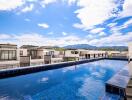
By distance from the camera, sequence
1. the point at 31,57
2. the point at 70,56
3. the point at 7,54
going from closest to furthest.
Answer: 1. the point at 7,54
2. the point at 31,57
3. the point at 70,56

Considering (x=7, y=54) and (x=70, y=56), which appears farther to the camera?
(x=70, y=56)

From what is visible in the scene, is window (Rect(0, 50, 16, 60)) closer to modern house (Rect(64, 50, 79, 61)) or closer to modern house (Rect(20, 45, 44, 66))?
modern house (Rect(20, 45, 44, 66))

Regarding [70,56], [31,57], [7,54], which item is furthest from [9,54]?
[70,56]

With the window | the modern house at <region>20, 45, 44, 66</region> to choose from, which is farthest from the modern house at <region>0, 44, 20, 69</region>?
the modern house at <region>20, 45, 44, 66</region>

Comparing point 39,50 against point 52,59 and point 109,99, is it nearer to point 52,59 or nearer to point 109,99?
point 52,59

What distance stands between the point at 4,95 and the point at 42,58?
70.4 ft

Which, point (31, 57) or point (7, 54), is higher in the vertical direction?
point (7, 54)

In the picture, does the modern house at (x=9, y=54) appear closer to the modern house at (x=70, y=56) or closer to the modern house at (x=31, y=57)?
the modern house at (x=31, y=57)

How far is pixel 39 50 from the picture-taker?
3703cm

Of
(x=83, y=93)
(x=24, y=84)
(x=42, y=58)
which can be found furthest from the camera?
(x=42, y=58)

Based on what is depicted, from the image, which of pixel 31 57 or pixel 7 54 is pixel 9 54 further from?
pixel 31 57

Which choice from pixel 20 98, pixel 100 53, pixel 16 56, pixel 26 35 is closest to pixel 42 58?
pixel 16 56

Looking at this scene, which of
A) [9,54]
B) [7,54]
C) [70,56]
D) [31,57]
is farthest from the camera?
[70,56]

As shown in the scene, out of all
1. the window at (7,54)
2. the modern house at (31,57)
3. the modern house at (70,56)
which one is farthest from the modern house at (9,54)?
the modern house at (70,56)
